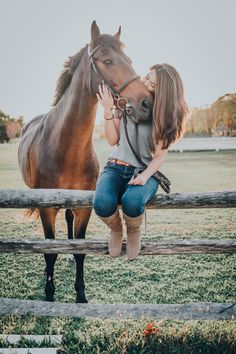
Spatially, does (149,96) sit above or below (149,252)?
above

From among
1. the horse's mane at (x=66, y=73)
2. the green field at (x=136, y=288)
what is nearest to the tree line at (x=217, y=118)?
the green field at (x=136, y=288)

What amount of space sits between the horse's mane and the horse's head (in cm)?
40

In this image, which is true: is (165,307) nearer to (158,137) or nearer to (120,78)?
(158,137)

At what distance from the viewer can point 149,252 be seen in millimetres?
3049

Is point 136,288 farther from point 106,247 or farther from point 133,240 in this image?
point 133,240

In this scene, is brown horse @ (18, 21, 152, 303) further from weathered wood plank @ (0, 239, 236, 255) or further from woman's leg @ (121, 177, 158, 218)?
woman's leg @ (121, 177, 158, 218)

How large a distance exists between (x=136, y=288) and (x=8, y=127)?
193ft

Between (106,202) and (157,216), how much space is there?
553cm

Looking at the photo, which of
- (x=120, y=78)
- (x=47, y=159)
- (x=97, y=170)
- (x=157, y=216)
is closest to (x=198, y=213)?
(x=157, y=216)

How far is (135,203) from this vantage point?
253cm

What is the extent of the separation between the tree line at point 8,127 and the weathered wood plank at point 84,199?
5631 centimetres

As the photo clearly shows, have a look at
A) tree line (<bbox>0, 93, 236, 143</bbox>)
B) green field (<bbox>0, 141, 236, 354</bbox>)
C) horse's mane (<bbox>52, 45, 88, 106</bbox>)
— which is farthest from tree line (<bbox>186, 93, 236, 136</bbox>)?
horse's mane (<bbox>52, 45, 88, 106</bbox>)

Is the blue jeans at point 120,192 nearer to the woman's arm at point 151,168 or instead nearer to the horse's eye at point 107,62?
the woman's arm at point 151,168

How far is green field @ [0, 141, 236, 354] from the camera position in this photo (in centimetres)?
295
